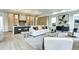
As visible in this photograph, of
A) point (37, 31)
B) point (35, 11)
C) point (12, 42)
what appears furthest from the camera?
point (37, 31)

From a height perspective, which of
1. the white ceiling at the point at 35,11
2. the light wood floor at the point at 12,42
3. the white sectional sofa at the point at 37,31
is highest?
the white ceiling at the point at 35,11

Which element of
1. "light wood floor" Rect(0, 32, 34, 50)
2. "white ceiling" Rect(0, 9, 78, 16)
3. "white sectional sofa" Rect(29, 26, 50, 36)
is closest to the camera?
"white ceiling" Rect(0, 9, 78, 16)

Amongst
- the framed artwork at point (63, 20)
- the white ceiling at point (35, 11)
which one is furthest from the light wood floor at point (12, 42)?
the framed artwork at point (63, 20)

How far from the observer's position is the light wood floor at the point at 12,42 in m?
2.30

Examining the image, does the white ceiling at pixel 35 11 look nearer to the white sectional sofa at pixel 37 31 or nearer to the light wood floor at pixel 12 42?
the white sectional sofa at pixel 37 31

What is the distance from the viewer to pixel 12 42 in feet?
7.81

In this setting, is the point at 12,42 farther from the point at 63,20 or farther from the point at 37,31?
the point at 63,20

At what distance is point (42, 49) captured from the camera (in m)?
2.30

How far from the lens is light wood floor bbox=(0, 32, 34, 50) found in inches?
90.6

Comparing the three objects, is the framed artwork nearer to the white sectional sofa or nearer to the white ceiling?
the white ceiling

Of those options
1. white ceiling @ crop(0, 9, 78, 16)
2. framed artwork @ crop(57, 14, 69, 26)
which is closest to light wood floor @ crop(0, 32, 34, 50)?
white ceiling @ crop(0, 9, 78, 16)

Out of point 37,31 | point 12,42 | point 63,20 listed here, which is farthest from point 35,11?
point 12,42

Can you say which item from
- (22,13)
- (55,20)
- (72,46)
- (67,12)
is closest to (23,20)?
(22,13)
